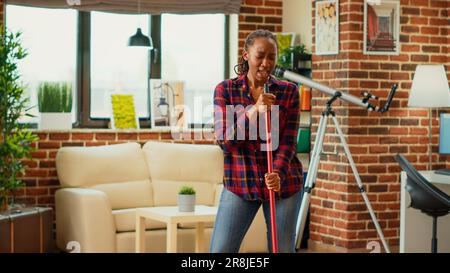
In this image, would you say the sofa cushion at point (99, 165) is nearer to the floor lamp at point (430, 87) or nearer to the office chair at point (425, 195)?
the floor lamp at point (430, 87)

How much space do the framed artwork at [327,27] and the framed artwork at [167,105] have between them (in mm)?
1358

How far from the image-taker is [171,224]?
518 centimetres

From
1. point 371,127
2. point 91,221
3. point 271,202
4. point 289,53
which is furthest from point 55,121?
point 271,202

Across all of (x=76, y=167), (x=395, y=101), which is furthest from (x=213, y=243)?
(x=395, y=101)

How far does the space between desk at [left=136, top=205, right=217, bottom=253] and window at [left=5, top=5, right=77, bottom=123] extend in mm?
1583

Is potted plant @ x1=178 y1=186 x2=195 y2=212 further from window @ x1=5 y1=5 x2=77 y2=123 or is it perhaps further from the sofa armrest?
window @ x1=5 y1=5 x2=77 y2=123

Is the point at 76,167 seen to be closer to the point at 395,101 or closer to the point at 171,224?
the point at 171,224

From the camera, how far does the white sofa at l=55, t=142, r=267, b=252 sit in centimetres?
566

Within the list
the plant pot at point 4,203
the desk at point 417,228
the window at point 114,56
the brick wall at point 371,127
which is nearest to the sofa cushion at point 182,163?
the window at point 114,56

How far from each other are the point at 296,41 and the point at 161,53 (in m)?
1.22

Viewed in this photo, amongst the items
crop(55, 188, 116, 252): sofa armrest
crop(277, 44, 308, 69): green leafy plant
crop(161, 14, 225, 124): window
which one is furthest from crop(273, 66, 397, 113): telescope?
crop(55, 188, 116, 252): sofa armrest

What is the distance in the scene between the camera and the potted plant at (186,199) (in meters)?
5.31

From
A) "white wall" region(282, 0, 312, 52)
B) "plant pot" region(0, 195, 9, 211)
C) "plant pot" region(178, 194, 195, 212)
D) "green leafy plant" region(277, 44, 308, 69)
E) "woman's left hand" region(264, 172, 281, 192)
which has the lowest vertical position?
"plant pot" region(0, 195, 9, 211)

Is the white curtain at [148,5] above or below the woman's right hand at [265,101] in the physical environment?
above
